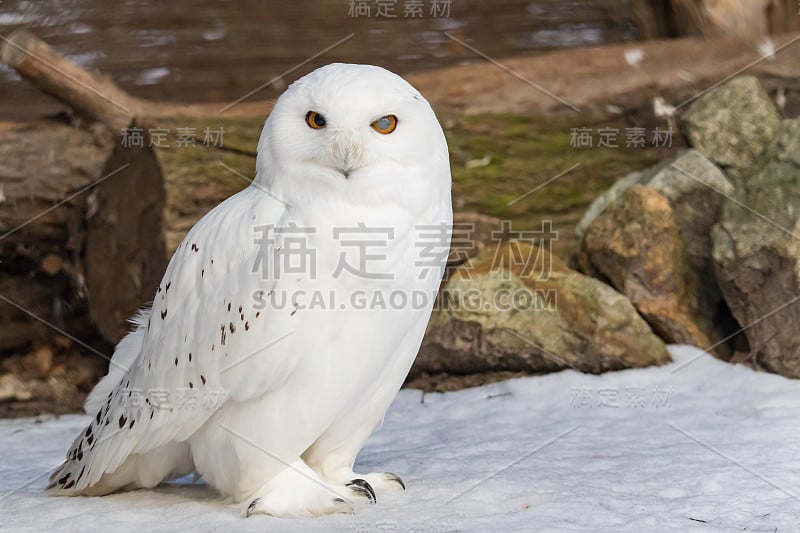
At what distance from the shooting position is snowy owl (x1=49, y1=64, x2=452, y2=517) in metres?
2.55

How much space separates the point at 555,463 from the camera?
3.37 meters

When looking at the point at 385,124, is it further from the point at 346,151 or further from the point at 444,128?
the point at 444,128

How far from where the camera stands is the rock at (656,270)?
4719mm

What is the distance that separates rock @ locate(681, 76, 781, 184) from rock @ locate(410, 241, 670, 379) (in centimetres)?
109

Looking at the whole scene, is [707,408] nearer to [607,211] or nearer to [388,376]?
[607,211]

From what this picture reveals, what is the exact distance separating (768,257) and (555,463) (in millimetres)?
1681

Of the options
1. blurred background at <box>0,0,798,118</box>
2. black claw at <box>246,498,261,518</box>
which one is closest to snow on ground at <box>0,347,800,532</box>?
black claw at <box>246,498,261,518</box>

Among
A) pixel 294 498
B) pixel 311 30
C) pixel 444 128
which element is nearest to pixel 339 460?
pixel 294 498

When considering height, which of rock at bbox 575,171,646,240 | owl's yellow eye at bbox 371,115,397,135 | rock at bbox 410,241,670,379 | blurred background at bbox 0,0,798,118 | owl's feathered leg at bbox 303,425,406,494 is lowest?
owl's feathered leg at bbox 303,425,406,494

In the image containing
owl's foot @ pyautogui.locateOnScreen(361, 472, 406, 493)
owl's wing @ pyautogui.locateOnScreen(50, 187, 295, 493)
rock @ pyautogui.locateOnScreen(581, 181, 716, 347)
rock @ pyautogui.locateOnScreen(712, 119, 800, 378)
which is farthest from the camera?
rock @ pyautogui.locateOnScreen(581, 181, 716, 347)

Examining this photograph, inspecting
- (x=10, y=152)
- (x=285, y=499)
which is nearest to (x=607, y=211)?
(x=285, y=499)

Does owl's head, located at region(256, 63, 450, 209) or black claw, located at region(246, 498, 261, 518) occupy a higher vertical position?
owl's head, located at region(256, 63, 450, 209)

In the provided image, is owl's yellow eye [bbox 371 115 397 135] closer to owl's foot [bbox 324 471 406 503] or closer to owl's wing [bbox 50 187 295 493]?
owl's wing [bbox 50 187 295 493]

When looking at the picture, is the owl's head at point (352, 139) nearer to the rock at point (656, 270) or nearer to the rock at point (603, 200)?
the rock at point (656, 270)
